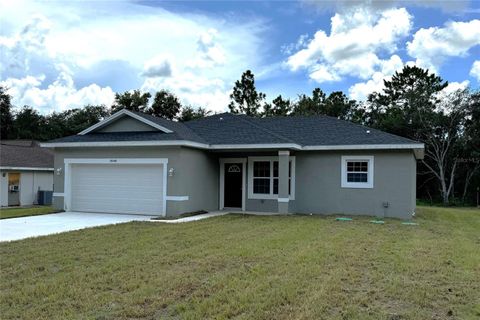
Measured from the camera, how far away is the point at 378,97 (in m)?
39.0

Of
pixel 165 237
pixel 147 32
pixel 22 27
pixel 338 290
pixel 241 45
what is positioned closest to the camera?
pixel 338 290

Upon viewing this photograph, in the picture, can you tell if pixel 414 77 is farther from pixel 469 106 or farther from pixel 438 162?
pixel 438 162

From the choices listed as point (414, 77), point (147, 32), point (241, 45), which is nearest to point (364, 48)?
point (241, 45)

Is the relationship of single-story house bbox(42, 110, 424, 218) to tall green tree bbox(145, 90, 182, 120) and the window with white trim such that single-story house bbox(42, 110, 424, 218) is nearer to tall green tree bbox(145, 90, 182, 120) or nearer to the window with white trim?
the window with white trim

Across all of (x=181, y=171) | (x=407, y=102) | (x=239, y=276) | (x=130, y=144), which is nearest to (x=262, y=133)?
(x=181, y=171)

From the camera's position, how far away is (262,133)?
16.7 meters

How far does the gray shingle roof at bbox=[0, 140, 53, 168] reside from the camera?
2181 centimetres

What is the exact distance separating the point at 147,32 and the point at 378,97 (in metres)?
27.5

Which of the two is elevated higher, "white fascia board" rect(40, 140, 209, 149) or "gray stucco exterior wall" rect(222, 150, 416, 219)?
"white fascia board" rect(40, 140, 209, 149)

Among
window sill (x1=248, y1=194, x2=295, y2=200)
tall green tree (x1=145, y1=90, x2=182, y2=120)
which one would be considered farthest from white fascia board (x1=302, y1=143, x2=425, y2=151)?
tall green tree (x1=145, y1=90, x2=182, y2=120)

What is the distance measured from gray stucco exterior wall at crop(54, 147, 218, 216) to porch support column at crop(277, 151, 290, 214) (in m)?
2.82

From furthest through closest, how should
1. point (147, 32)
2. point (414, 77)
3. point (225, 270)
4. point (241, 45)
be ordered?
point (414, 77), point (241, 45), point (147, 32), point (225, 270)

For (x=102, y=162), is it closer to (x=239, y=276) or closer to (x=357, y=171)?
(x=357, y=171)

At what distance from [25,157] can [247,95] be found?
21.9m
